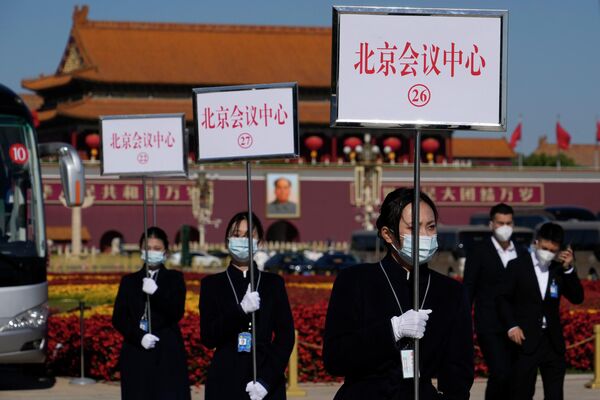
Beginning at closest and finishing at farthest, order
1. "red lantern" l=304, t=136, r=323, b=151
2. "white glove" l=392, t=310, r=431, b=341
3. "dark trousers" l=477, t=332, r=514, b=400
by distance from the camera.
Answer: "white glove" l=392, t=310, r=431, b=341 < "dark trousers" l=477, t=332, r=514, b=400 < "red lantern" l=304, t=136, r=323, b=151

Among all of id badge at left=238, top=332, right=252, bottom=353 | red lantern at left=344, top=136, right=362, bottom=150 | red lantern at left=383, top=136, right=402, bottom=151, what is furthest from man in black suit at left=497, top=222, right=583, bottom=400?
red lantern at left=383, top=136, right=402, bottom=151

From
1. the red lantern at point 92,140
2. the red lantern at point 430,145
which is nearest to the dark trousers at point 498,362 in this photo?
the red lantern at point 92,140

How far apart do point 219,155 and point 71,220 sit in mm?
43878

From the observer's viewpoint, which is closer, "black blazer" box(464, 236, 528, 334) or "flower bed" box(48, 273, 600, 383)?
"black blazer" box(464, 236, 528, 334)

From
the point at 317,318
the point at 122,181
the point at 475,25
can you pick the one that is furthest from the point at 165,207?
the point at 475,25

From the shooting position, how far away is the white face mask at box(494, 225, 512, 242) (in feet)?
28.0

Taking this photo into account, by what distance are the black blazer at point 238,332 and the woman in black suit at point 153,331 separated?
1.35 m

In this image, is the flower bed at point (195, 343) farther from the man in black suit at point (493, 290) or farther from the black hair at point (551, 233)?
the black hair at point (551, 233)

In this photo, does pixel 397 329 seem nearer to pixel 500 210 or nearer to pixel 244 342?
pixel 244 342

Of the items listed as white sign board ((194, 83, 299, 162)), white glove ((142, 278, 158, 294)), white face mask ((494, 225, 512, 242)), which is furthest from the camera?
white face mask ((494, 225, 512, 242))

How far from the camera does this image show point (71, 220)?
1967 inches

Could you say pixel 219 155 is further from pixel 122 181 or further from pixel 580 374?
pixel 122 181

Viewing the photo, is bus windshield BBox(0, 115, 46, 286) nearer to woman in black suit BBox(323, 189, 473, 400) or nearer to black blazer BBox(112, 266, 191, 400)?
black blazer BBox(112, 266, 191, 400)

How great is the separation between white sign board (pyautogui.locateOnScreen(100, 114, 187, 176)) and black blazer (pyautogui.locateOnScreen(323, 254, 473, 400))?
4.49 m
